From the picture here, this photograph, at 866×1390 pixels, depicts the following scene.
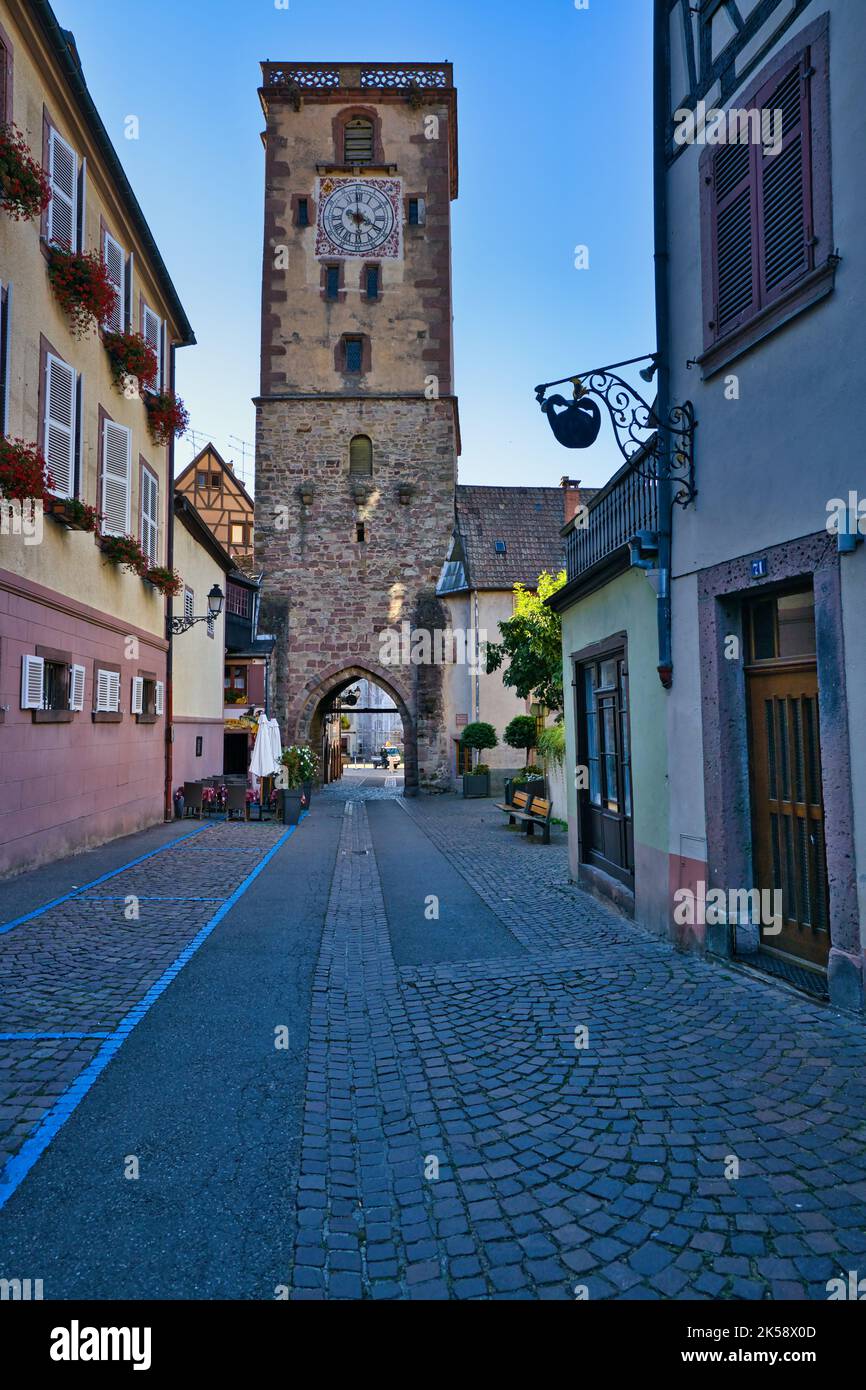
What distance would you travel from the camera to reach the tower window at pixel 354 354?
2798 centimetres

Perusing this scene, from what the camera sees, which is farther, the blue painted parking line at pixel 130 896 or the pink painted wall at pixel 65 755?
the pink painted wall at pixel 65 755

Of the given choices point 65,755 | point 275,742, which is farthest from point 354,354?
point 65,755

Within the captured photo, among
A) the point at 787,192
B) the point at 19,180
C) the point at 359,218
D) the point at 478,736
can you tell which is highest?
the point at 359,218

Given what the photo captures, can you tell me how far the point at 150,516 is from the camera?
15.0 meters

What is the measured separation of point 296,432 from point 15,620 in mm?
20055

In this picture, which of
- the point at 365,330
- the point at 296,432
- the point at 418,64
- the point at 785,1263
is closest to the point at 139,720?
the point at 785,1263

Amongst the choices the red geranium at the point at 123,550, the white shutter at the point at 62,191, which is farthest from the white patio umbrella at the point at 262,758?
the white shutter at the point at 62,191

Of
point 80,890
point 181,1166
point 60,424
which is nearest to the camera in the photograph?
point 181,1166

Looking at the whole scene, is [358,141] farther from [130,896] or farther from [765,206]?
[130,896]

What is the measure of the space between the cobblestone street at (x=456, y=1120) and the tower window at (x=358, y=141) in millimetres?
29297

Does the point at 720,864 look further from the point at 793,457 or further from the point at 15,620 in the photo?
the point at 15,620

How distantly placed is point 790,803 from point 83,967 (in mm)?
4926

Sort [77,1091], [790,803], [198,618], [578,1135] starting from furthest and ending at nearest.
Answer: [198,618], [790,803], [77,1091], [578,1135]

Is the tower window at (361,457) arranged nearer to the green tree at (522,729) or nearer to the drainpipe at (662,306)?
the green tree at (522,729)
